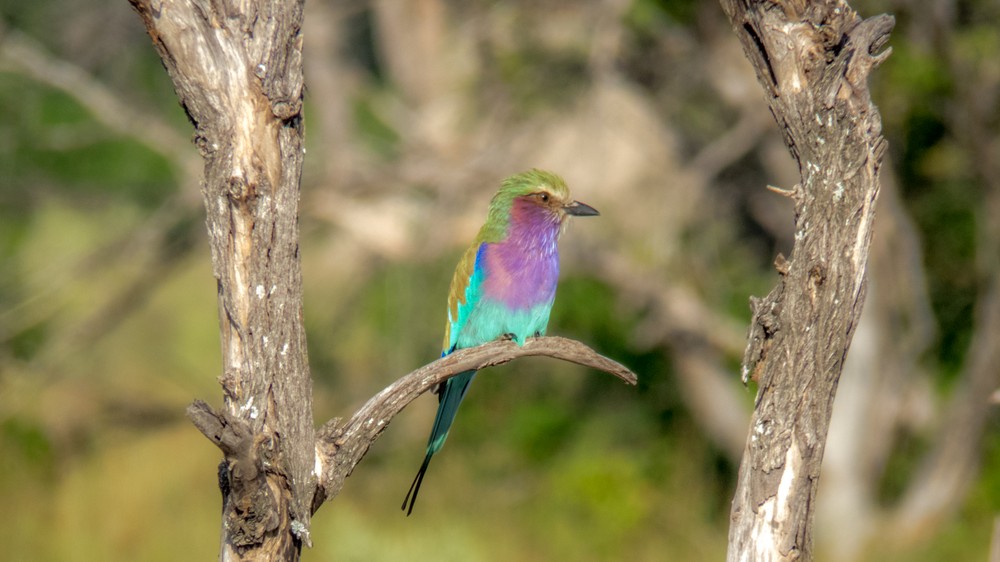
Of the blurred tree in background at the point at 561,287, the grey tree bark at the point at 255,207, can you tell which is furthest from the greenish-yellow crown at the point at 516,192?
the blurred tree in background at the point at 561,287

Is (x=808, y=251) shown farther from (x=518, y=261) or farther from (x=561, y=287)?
(x=561, y=287)

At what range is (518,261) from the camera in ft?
14.8

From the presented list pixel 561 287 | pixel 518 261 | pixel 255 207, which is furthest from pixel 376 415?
pixel 561 287

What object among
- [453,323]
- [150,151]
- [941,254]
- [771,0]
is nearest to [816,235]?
[771,0]

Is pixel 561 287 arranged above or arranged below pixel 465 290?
above

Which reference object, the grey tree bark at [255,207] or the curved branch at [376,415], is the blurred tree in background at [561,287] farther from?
the grey tree bark at [255,207]

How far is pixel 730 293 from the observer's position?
847 centimetres

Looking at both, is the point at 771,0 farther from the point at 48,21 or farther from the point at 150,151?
the point at 150,151

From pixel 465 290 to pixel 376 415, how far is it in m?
1.41

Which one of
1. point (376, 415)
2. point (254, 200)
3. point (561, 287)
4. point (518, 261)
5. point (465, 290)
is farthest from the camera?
point (561, 287)

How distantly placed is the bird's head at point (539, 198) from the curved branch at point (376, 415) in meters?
1.00

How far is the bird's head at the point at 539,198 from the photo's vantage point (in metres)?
4.50

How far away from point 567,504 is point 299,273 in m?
6.03

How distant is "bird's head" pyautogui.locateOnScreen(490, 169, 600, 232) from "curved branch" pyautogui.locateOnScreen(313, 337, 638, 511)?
3.29 ft
